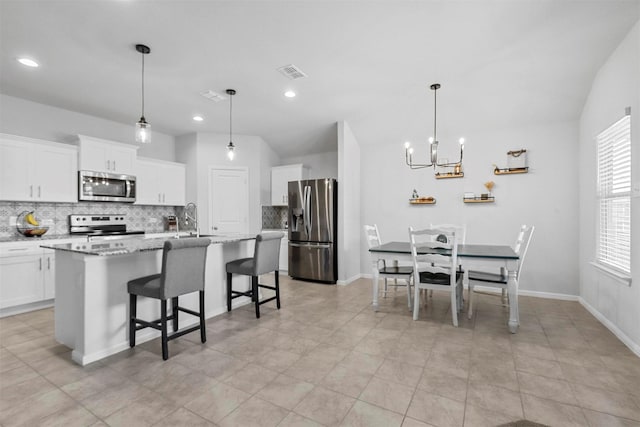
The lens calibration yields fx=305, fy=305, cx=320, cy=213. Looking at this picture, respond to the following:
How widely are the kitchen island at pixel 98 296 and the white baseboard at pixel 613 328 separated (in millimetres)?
4087

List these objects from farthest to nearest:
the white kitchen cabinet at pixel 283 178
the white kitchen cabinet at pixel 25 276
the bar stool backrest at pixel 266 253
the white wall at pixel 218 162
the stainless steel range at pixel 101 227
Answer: the white kitchen cabinet at pixel 283 178 → the white wall at pixel 218 162 → the stainless steel range at pixel 101 227 → the white kitchen cabinet at pixel 25 276 → the bar stool backrest at pixel 266 253

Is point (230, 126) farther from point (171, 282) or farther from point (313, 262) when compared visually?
point (171, 282)

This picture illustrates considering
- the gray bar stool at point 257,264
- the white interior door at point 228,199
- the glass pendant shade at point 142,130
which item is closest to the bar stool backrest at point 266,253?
the gray bar stool at point 257,264

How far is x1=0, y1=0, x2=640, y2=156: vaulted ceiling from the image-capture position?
2.52 meters

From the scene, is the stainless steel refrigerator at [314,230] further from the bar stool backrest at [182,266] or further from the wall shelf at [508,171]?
the bar stool backrest at [182,266]

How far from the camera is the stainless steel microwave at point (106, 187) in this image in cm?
430

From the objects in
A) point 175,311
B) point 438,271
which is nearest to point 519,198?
point 438,271

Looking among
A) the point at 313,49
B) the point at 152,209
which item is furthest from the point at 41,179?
the point at 313,49

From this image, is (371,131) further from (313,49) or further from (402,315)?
(402,315)

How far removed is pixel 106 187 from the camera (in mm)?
4555

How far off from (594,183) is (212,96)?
482 centimetres

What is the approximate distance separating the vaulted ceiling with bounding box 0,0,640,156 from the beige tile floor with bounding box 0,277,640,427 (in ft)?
9.05

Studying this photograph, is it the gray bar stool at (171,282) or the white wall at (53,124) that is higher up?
the white wall at (53,124)

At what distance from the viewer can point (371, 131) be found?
5195mm
